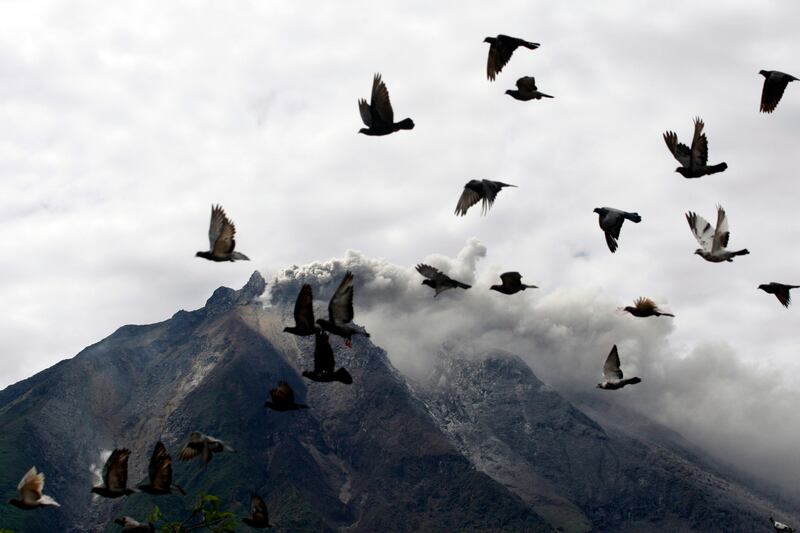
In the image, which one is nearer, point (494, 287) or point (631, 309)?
point (631, 309)

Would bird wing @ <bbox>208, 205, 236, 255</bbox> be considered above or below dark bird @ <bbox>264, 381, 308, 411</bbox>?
above

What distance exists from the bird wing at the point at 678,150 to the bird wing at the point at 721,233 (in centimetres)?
329

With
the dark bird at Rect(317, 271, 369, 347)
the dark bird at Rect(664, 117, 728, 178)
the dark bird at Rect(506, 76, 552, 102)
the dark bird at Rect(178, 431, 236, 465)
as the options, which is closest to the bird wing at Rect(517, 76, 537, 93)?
the dark bird at Rect(506, 76, 552, 102)

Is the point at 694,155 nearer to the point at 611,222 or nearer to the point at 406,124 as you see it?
the point at 611,222

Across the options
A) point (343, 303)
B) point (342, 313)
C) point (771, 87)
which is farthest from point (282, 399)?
point (771, 87)

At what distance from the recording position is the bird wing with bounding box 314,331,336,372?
40912 mm

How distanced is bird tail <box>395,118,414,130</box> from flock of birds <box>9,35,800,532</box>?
0.05 meters

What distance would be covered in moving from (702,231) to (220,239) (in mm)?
23806

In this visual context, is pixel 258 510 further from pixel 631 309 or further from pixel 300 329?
pixel 631 309

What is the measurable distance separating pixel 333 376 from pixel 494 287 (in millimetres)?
11594

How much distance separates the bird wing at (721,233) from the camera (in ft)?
151

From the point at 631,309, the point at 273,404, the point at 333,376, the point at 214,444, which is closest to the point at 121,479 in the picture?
the point at 214,444

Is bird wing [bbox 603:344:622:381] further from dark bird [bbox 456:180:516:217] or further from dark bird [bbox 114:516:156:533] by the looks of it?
dark bird [bbox 114:516:156:533]

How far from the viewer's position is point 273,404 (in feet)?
137
